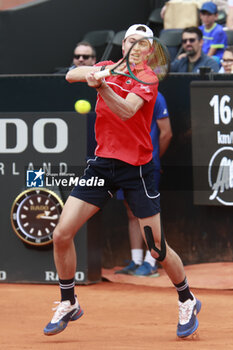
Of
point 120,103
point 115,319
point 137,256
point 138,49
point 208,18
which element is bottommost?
point 115,319

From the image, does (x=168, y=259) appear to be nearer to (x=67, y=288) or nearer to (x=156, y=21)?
(x=67, y=288)

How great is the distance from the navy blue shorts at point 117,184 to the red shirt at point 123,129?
6 cm

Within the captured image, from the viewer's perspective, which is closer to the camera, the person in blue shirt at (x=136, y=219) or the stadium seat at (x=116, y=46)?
the person in blue shirt at (x=136, y=219)

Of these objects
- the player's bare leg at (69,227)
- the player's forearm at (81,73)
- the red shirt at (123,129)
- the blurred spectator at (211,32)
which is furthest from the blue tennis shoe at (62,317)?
the blurred spectator at (211,32)

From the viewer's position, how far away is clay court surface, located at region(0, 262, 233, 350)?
17.7 feet

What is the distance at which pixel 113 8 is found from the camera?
515 inches

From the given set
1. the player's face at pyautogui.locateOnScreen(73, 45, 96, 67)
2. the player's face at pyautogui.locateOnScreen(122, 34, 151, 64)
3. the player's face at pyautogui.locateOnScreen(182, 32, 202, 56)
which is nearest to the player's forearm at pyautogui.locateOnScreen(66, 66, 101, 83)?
the player's face at pyautogui.locateOnScreen(122, 34, 151, 64)

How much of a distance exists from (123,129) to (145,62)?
0.47 metres

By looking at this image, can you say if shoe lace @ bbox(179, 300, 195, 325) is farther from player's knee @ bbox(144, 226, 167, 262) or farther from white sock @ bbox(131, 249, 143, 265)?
white sock @ bbox(131, 249, 143, 265)

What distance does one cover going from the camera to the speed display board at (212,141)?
312 inches

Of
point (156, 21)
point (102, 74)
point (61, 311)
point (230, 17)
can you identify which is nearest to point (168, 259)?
point (61, 311)

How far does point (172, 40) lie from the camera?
11.5 metres

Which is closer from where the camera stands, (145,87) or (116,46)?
(145,87)

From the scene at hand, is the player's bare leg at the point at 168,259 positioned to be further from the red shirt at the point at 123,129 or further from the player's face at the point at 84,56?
the player's face at the point at 84,56
